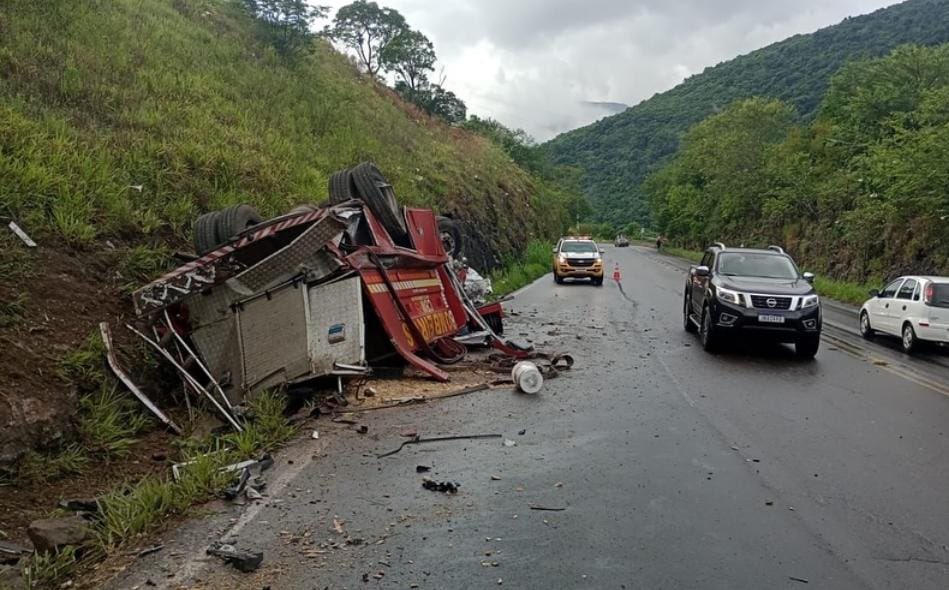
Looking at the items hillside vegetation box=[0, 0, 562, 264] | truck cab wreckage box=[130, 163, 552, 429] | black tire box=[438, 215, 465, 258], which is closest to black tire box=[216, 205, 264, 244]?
truck cab wreckage box=[130, 163, 552, 429]

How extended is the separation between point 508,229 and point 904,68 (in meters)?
19.9

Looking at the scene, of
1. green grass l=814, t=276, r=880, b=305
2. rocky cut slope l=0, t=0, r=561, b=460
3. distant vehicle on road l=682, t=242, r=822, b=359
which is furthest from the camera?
green grass l=814, t=276, r=880, b=305

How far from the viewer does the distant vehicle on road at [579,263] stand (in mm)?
28828

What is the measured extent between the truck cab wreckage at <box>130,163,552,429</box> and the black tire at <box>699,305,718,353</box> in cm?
507

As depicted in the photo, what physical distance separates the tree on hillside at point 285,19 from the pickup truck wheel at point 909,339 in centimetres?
1992

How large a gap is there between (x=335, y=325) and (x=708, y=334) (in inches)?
271

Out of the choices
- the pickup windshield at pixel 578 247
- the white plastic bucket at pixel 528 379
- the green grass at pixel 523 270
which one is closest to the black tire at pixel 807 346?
the white plastic bucket at pixel 528 379

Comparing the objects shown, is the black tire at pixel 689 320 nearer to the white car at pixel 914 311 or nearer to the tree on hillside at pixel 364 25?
the white car at pixel 914 311

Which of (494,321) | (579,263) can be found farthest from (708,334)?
(579,263)

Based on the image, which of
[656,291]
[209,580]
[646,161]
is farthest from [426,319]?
[646,161]

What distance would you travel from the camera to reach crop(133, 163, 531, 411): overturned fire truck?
7535mm

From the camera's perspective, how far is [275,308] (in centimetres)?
765

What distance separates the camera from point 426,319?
10430mm

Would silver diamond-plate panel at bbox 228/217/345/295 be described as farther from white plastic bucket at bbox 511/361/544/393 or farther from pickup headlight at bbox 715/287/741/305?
pickup headlight at bbox 715/287/741/305
